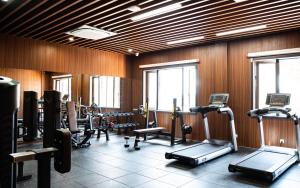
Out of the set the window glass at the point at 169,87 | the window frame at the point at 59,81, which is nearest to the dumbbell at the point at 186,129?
the window glass at the point at 169,87

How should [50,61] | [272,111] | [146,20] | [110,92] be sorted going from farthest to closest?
1. [110,92]
2. [50,61]
3. [272,111]
4. [146,20]

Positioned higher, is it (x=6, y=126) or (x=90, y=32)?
(x=90, y=32)

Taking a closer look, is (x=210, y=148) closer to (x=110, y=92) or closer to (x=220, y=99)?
(x=220, y=99)

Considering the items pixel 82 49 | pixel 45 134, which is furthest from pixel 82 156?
pixel 82 49

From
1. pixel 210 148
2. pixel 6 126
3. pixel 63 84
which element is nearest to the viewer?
pixel 6 126

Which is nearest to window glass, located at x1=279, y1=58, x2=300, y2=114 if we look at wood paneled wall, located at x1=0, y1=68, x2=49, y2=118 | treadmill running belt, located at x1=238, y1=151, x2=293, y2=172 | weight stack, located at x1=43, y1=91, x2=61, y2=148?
treadmill running belt, located at x1=238, y1=151, x2=293, y2=172

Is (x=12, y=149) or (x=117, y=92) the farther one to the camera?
(x=117, y=92)

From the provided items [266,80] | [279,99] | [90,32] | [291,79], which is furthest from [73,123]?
[291,79]

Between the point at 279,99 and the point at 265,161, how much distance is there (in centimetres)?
158

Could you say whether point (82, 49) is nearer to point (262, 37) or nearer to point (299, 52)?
point (262, 37)

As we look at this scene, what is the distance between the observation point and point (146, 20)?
516cm

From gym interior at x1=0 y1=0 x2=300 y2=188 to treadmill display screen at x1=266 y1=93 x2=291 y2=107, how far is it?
3 cm

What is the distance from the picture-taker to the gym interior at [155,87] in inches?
159

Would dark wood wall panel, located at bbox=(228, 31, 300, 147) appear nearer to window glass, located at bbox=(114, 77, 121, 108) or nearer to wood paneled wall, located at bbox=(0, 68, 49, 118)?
window glass, located at bbox=(114, 77, 121, 108)
